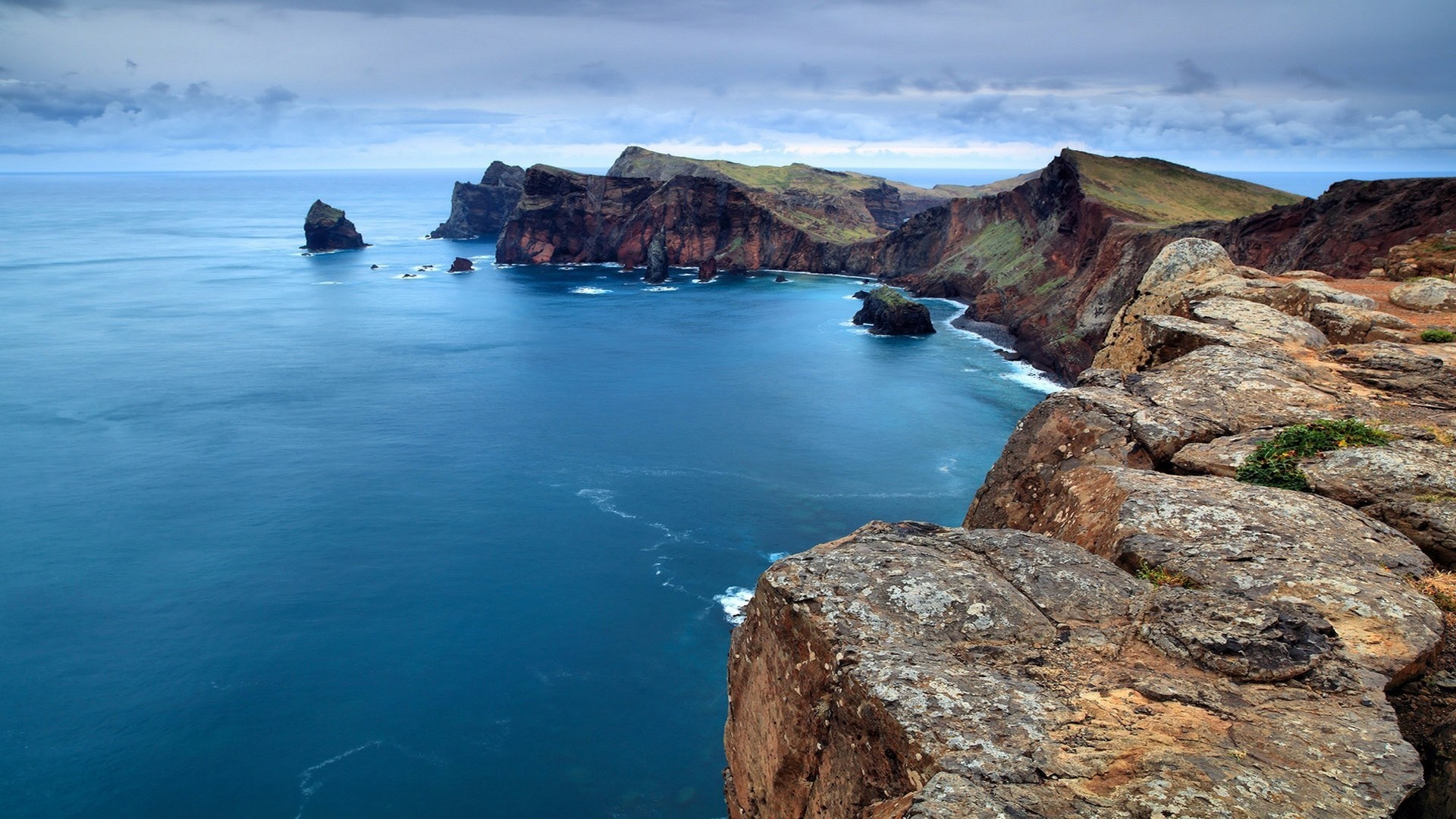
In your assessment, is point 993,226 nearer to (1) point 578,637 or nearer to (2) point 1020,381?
(2) point 1020,381

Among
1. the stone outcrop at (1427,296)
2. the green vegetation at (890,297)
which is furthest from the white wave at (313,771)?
the green vegetation at (890,297)

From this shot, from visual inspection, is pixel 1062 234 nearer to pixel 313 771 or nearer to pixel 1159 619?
pixel 313 771

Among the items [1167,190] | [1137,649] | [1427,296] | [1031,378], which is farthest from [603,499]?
[1167,190]

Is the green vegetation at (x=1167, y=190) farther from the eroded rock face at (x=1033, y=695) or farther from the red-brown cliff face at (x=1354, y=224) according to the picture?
the eroded rock face at (x=1033, y=695)

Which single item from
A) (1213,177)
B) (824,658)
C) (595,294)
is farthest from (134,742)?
(1213,177)

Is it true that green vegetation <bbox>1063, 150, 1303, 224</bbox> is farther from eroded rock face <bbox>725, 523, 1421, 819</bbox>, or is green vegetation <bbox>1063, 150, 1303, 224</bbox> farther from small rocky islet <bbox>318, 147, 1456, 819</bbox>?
eroded rock face <bbox>725, 523, 1421, 819</bbox>

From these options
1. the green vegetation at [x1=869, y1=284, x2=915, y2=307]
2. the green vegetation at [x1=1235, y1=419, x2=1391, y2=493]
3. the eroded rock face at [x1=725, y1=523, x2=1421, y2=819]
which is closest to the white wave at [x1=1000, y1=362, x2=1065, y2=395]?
the green vegetation at [x1=869, y1=284, x2=915, y2=307]
